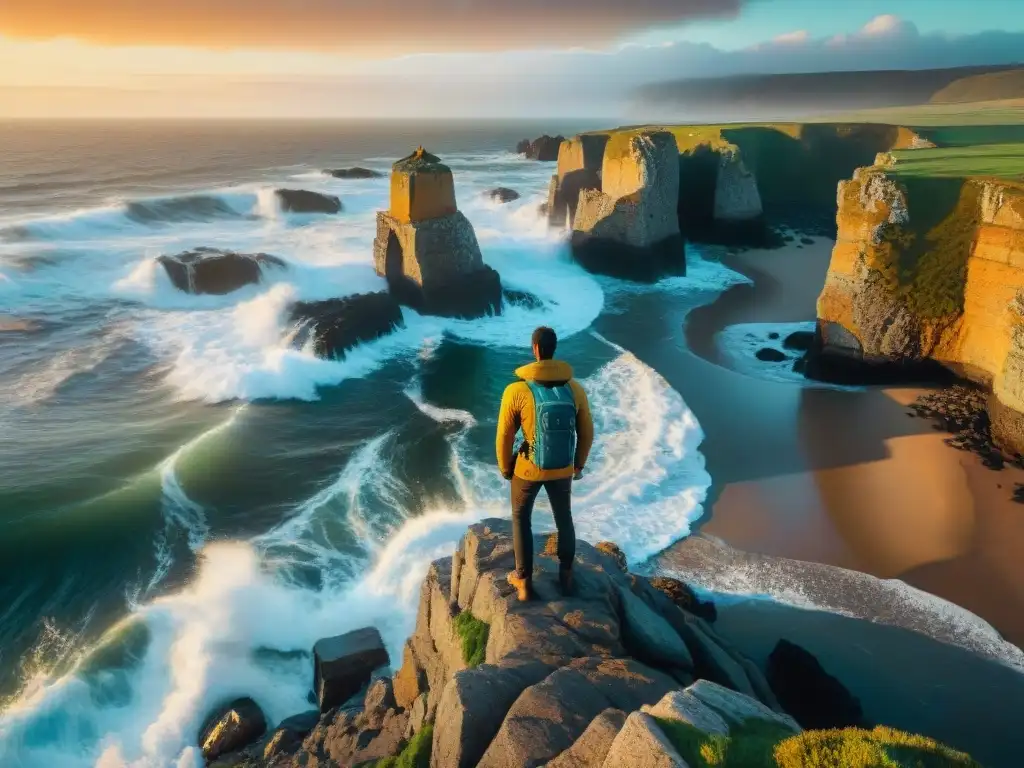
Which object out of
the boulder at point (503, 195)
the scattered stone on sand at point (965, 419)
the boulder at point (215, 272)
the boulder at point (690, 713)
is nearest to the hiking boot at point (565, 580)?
the boulder at point (690, 713)

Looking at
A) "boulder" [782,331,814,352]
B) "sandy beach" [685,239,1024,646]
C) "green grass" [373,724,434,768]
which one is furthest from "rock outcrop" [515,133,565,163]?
"green grass" [373,724,434,768]

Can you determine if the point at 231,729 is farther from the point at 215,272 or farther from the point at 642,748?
the point at 215,272

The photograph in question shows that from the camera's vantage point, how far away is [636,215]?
3288 centimetres

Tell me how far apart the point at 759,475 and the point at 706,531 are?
302cm

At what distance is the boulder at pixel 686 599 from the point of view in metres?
9.93

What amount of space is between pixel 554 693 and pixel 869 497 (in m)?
11.8

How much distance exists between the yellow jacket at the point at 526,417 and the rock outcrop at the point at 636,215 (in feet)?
93.7

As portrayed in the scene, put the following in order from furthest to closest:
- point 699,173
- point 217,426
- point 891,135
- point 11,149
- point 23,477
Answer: point 11,149, point 891,135, point 699,173, point 217,426, point 23,477

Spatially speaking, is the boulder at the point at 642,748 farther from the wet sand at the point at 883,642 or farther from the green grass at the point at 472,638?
the wet sand at the point at 883,642

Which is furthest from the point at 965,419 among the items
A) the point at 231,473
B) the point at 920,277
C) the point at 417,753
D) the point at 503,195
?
the point at 503,195

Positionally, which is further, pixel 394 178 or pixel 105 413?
pixel 394 178

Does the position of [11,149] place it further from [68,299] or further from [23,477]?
[23,477]

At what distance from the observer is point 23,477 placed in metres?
14.4

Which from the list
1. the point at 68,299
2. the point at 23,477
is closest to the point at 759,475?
the point at 23,477
